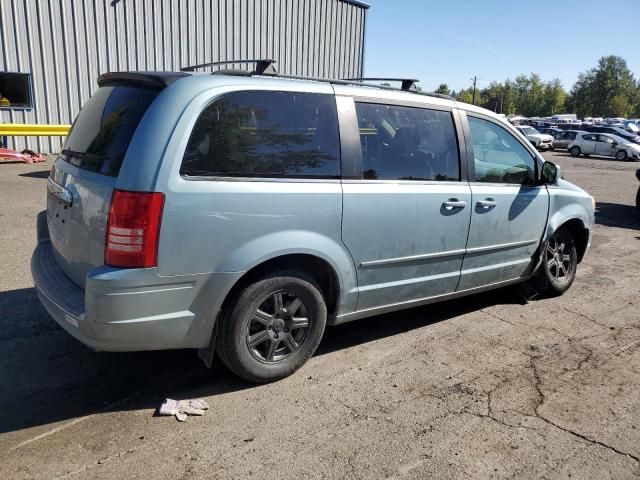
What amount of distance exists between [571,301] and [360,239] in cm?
293

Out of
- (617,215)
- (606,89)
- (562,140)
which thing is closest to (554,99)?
(606,89)

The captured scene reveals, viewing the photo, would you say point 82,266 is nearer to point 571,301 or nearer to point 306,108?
point 306,108

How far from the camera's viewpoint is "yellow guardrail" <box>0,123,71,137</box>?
44.0ft

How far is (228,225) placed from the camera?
9.73 feet

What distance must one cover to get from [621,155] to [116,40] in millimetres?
27027

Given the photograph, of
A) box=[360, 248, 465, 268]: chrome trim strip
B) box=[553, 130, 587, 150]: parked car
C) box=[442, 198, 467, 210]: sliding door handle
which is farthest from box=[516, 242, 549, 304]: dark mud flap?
box=[553, 130, 587, 150]: parked car

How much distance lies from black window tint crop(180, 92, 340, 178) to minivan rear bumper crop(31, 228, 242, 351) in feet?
2.02

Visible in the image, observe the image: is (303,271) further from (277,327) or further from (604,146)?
(604,146)

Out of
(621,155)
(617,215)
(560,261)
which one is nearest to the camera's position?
(560,261)

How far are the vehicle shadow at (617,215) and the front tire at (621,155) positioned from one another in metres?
20.0

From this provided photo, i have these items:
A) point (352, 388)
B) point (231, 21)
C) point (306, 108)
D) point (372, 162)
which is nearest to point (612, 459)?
point (352, 388)

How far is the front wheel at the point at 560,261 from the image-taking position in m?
5.18

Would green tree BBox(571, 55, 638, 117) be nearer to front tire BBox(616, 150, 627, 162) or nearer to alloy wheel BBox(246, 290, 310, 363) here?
front tire BBox(616, 150, 627, 162)

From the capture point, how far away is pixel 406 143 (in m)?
3.91
